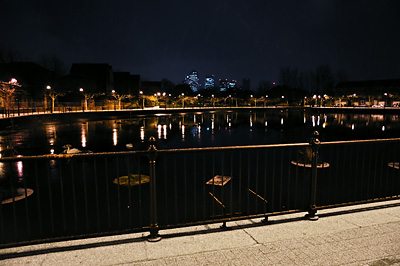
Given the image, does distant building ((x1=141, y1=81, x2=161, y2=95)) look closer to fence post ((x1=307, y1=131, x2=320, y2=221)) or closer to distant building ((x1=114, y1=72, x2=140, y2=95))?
distant building ((x1=114, y1=72, x2=140, y2=95))

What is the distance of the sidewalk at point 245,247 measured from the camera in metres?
3.33

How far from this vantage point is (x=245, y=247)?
3.62 meters

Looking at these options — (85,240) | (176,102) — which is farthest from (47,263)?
(176,102)

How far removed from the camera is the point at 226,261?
3.30 metres

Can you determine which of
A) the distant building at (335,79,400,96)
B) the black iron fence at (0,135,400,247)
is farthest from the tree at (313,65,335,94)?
the black iron fence at (0,135,400,247)

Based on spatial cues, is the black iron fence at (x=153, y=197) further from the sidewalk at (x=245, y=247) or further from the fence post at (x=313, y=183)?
the sidewalk at (x=245, y=247)

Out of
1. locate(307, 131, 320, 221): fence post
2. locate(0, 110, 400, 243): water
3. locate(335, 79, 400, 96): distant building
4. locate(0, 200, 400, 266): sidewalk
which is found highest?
locate(335, 79, 400, 96): distant building

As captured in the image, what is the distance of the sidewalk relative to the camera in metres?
3.33

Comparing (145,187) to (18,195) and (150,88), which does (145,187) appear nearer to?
(18,195)

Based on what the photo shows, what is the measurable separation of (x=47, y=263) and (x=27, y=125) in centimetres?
3289

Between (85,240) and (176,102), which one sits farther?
(176,102)

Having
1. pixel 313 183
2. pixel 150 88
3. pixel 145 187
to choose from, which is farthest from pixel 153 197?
pixel 150 88

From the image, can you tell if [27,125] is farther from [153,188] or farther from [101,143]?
[153,188]

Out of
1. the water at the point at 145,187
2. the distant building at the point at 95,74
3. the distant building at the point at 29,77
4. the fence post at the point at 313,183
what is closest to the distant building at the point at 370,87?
the distant building at the point at 95,74
